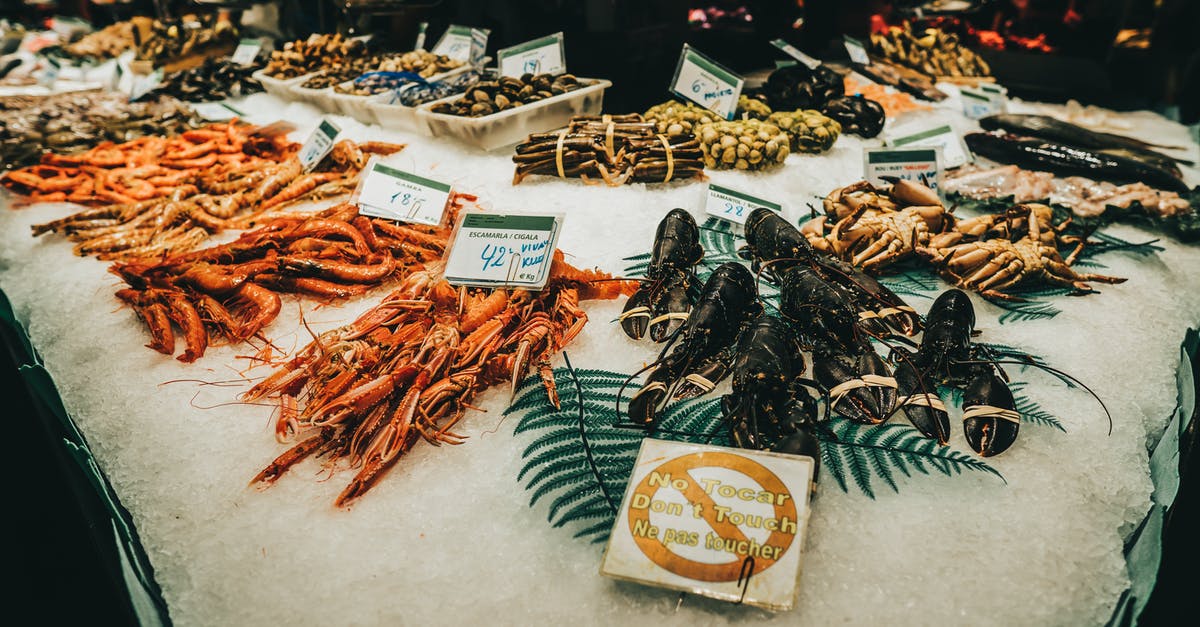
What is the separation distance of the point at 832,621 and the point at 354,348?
1.74 metres

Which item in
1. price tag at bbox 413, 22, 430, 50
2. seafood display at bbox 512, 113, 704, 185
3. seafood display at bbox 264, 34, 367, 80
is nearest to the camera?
seafood display at bbox 512, 113, 704, 185

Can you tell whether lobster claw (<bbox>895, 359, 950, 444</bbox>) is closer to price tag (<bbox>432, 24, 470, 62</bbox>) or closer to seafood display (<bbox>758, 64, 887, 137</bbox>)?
seafood display (<bbox>758, 64, 887, 137</bbox>)

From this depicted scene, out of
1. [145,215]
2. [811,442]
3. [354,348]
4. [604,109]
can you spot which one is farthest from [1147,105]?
[145,215]

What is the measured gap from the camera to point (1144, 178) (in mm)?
3854

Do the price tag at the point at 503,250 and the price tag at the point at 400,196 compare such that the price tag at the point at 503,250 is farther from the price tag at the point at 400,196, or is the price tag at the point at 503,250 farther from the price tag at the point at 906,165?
the price tag at the point at 906,165

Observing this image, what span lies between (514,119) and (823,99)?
104 inches

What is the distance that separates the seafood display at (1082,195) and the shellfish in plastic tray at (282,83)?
534 centimetres

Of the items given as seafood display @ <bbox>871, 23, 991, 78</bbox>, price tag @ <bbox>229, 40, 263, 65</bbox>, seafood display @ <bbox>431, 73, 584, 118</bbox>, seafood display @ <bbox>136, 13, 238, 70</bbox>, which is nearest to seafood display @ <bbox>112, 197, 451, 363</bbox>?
seafood display @ <bbox>431, 73, 584, 118</bbox>

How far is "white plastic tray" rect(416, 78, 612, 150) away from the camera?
12.8 feet

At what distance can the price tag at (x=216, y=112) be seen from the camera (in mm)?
5279

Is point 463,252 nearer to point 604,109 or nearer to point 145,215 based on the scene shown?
A: point 145,215

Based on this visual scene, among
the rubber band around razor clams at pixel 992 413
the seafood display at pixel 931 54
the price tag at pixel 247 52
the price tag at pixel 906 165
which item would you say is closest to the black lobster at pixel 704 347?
the rubber band around razor clams at pixel 992 413

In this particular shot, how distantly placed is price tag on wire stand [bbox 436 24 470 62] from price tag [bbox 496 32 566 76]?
3.23 feet

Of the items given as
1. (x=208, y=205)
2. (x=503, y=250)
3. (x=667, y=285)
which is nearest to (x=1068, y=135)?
(x=667, y=285)
